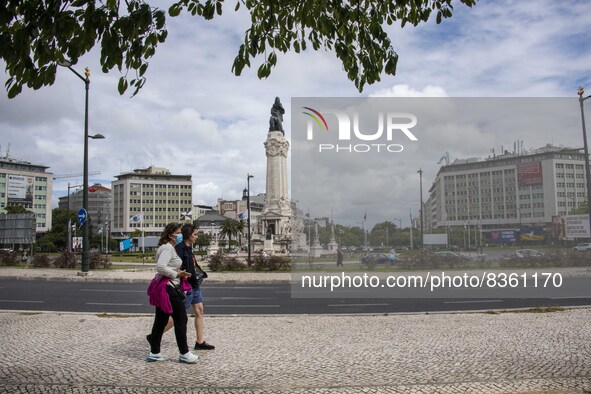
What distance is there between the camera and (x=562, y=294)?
1488 centimetres

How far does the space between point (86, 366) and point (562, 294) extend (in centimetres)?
1399

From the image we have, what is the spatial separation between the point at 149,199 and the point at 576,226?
136 meters

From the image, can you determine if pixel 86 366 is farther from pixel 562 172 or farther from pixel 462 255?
pixel 562 172

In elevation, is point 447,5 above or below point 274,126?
below

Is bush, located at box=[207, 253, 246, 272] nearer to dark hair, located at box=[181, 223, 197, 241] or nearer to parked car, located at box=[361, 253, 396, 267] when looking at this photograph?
parked car, located at box=[361, 253, 396, 267]

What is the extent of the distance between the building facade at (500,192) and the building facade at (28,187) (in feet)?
390

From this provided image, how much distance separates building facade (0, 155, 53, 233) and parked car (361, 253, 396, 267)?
115356 millimetres

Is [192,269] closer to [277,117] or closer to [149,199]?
[277,117]

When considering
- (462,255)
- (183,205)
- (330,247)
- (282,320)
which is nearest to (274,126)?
(330,247)

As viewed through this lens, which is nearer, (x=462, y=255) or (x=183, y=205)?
(x=462, y=255)

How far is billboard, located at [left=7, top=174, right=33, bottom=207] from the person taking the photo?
119625mm

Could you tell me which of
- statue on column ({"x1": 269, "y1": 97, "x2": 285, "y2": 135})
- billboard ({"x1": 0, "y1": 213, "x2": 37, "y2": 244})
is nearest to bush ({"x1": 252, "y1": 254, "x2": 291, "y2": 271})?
billboard ({"x1": 0, "y1": 213, "x2": 37, "y2": 244})

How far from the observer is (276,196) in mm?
63594

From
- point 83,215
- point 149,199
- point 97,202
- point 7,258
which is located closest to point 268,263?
point 83,215
